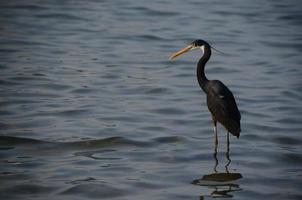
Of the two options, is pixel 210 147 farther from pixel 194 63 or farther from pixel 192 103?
pixel 194 63

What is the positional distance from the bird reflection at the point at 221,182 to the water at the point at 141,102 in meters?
0.02

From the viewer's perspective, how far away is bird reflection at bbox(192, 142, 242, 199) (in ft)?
31.1

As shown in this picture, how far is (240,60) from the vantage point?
57.2 ft

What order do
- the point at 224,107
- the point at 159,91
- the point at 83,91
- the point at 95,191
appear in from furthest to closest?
the point at 159,91 < the point at 83,91 < the point at 224,107 < the point at 95,191

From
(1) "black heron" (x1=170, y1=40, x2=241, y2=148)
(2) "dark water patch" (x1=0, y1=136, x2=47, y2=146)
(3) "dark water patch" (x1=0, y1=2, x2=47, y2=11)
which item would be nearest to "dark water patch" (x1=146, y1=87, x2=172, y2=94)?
(1) "black heron" (x1=170, y1=40, x2=241, y2=148)

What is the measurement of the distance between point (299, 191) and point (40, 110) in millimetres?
5725

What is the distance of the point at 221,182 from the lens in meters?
9.91

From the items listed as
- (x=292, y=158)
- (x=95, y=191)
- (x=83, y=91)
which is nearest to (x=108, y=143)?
(x=95, y=191)

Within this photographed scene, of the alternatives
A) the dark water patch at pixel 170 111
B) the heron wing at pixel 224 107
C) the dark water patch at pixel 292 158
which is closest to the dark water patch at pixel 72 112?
the dark water patch at pixel 170 111

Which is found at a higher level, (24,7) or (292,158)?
(24,7)

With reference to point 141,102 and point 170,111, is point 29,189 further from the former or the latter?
point 141,102

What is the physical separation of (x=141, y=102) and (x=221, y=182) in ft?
15.0

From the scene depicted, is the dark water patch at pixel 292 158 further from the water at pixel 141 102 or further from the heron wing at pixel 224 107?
the heron wing at pixel 224 107

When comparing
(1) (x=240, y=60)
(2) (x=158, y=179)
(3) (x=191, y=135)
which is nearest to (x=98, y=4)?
(1) (x=240, y=60)
